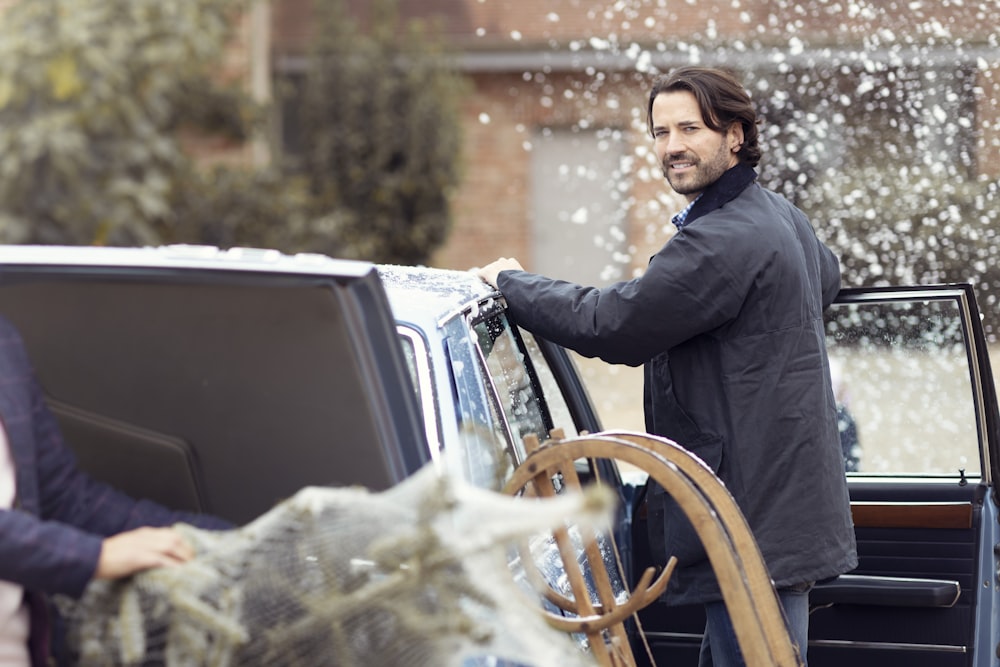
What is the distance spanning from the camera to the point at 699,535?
252 cm

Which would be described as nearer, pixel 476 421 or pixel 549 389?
pixel 476 421

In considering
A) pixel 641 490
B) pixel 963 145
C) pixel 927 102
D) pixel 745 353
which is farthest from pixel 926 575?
pixel 927 102

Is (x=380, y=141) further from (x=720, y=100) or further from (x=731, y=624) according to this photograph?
(x=731, y=624)

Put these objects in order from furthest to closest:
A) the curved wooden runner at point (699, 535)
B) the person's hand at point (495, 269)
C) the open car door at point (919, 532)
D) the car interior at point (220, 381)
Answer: the open car door at point (919, 532) < the person's hand at point (495, 269) < the curved wooden runner at point (699, 535) < the car interior at point (220, 381)

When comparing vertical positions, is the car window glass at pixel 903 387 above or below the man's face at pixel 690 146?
below

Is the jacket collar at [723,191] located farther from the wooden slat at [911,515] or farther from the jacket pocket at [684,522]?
the wooden slat at [911,515]

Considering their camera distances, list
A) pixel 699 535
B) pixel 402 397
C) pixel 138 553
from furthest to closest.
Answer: pixel 699 535, pixel 402 397, pixel 138 553

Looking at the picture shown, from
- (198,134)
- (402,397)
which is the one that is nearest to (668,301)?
(402,397)

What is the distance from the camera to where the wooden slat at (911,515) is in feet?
12.3

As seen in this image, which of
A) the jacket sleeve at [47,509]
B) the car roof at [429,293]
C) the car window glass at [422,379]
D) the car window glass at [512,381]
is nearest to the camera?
the jacket sleeve at [47,509]

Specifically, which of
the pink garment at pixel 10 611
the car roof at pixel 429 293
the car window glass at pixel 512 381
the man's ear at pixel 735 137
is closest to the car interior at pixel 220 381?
the pink garment at pixel 10 611

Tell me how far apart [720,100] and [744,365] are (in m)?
0.67

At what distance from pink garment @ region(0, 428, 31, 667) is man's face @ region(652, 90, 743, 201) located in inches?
67.8

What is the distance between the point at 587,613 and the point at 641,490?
117 cm
